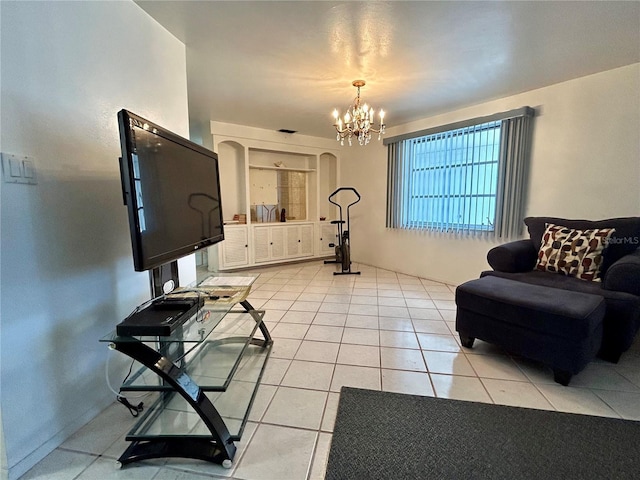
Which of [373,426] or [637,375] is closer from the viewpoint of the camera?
[373,426]

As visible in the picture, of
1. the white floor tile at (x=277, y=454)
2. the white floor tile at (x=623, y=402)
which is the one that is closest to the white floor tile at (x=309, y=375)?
the white floor tile at (x=277, y=454)

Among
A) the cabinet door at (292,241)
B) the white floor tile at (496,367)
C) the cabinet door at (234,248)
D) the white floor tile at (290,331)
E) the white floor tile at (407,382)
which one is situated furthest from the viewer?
the cabinet door at (292,241)

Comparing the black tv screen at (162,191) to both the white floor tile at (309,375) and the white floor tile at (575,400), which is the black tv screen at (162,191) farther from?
the white floor tile at (575,400)

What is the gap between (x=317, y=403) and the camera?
1.59 meters

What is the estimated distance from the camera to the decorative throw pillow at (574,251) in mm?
2254

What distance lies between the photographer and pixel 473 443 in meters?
1.30

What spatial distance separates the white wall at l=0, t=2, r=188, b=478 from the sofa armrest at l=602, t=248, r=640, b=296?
3.08 m

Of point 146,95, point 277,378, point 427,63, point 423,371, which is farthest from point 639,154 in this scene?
point 146,95

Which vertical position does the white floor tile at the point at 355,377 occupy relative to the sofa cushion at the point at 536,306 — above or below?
below

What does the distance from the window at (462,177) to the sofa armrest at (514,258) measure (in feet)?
2.10

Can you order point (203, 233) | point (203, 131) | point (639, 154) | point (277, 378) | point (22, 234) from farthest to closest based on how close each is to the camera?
1. point (203, 131)
2. point (639, 154)
3. point (277, 378)
4. point (203, 233)
5. point (22, 234)

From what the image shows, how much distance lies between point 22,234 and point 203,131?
12.7 ft

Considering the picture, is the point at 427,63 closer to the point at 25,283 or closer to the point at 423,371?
the point at 423,371

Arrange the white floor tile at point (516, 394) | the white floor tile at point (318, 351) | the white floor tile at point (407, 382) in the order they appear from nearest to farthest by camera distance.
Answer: the white floor tile at point (516, 394) < the white floor tile at point (407, 382) < the white floor tile at point (318, 351)
